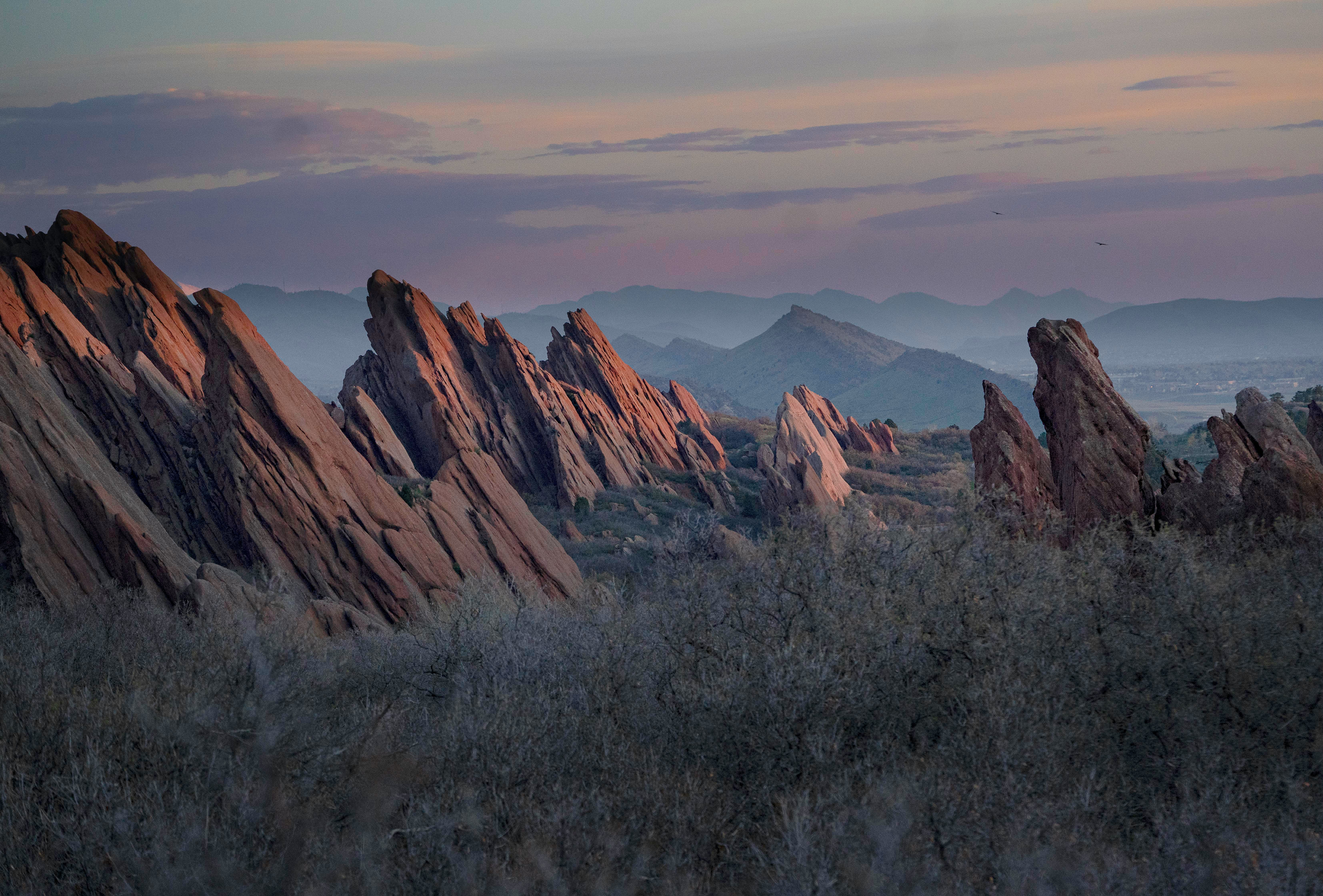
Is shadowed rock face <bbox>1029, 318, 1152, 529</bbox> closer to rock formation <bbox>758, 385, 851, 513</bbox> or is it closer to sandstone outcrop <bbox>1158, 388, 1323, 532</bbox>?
sandstone outcrop <bbox>1158, 388, 1323, 532</bbox>

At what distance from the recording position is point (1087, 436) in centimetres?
3103

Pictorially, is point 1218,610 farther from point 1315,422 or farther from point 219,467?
point 219,467

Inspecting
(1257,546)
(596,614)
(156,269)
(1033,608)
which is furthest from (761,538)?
(156,269)

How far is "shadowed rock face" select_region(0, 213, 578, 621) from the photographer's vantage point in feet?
95.6

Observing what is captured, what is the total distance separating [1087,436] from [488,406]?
178 feet

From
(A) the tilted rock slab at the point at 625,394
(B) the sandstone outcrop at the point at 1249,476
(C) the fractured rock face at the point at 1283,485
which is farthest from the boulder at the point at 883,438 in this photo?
(C) the fractured rock face at the point at 1283,485

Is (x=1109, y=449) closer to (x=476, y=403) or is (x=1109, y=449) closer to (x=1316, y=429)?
(x=1316, y=429)

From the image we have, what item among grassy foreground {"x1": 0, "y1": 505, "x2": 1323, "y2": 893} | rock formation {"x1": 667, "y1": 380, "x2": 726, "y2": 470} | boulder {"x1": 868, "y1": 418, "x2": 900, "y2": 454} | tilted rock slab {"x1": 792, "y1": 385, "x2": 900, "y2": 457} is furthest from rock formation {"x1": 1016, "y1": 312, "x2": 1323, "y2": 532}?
boulder {"x1": 868, "y1": 418, "x2": 900, "y2": 454}

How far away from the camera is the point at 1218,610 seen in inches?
695

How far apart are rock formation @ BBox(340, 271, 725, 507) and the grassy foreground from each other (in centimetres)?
4618

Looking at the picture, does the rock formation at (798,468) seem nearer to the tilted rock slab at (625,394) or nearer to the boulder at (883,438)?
the tilted rock slab at (625,394)

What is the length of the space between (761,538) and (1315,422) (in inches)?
890

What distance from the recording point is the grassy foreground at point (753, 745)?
11.5 meters

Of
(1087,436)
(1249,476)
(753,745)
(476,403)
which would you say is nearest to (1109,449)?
(1087,436)
